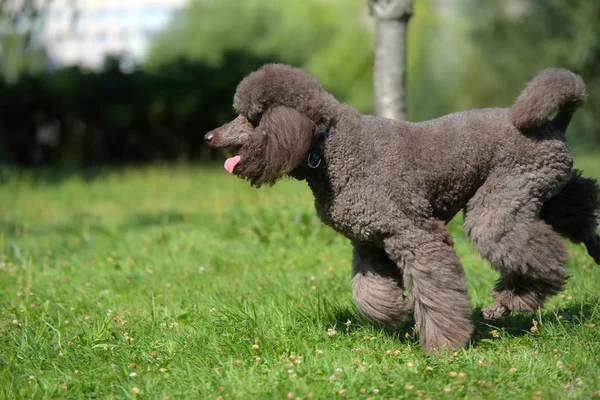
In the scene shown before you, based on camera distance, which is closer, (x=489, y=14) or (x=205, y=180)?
(x=205, y=180)

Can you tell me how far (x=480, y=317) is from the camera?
468 cm

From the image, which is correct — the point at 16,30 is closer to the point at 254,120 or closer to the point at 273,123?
the point at 254,120

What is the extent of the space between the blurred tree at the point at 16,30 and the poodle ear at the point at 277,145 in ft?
33.9

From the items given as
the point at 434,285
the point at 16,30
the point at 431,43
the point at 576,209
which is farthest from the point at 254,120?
the point at 431,43

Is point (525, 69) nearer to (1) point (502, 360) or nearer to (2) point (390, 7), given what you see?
(2) point (390, 7)

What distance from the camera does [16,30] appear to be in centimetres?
1484

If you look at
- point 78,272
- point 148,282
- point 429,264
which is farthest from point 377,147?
point 78,272

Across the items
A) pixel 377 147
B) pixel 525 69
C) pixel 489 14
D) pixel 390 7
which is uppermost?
pixel 489 14

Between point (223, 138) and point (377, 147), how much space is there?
34.5 inches

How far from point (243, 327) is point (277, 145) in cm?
117

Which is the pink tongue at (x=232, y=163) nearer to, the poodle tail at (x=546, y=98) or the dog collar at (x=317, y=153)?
the dog collar at (x=317, y=153)

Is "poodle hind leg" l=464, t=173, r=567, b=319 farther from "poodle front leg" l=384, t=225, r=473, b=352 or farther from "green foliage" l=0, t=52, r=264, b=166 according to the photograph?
"green foliage" l=0, t=52, r=264, b=166

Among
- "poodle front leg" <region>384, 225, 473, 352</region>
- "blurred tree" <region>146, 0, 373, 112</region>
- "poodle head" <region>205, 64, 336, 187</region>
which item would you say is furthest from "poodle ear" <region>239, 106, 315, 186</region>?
"blurred tree" <region>146, 0, 373, 112</region>

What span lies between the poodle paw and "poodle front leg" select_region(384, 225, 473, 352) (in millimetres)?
460
